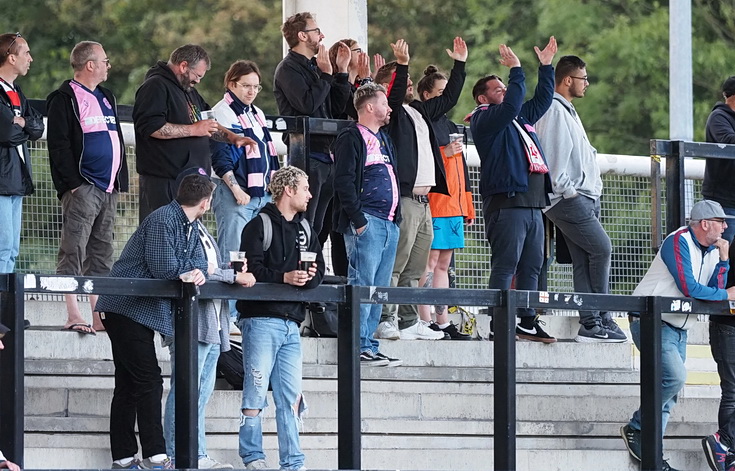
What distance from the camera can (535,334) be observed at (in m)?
11.0

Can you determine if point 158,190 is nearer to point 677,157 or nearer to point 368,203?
point 368,203

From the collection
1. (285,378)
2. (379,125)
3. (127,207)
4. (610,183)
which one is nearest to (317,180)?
(379,125)

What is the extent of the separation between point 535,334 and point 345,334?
2.46 meters

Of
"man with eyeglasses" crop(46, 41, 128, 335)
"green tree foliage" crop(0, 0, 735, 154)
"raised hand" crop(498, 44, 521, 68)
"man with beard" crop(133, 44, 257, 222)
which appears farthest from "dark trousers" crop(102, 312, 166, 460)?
"green tree foliage" crop(0, 0, 735, 154)

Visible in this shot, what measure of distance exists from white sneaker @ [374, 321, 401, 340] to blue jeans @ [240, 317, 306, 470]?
1854 millimetres

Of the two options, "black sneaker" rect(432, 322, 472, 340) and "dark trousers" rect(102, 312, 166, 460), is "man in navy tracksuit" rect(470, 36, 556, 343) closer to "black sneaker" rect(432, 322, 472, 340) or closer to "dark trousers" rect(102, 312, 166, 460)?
"black sneaker" rect(432, 322, 472, 340)

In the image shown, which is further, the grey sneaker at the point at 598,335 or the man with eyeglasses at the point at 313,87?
the grey sneaker at the point at 598,335

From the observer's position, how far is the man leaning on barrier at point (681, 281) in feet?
33.2

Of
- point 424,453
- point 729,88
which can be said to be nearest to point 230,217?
point 424,453

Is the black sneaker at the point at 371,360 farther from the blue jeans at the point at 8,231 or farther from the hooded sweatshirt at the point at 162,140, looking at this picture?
the blue jeans at the point at 8,231

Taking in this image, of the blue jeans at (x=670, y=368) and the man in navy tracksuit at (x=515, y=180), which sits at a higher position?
the man in navy tracksuit at (x=515, y=180)

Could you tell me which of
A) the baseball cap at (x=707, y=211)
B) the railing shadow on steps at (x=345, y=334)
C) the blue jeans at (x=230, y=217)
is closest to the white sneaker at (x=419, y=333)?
the blue jeans at (x=230, y=217)

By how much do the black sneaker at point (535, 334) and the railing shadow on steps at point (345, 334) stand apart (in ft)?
3.84

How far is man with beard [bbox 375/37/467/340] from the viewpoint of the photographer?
35.7 ft
